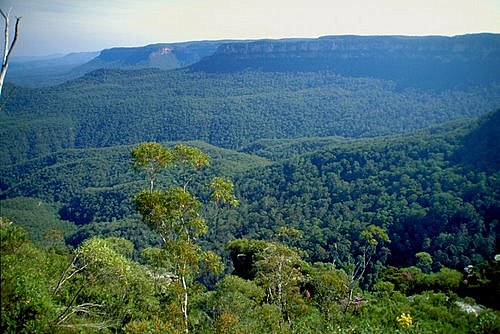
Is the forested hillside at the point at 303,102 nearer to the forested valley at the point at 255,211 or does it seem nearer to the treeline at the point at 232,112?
the treeline at the point at 232,112

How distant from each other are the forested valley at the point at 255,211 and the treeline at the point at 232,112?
93 cm

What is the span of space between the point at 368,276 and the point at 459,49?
13386cm

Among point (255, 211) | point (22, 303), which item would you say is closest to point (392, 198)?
point (255, 211)

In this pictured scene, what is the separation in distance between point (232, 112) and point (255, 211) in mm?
101681

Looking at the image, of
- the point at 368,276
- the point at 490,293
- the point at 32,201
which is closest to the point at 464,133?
the point at 368,276

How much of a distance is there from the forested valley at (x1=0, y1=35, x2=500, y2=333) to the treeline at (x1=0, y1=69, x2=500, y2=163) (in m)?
0.93

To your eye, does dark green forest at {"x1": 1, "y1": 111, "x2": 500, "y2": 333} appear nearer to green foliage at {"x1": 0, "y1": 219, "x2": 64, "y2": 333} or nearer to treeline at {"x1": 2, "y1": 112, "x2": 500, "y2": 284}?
green foliage at {"x1": 0, "y1": 219, "x2": 64, "y2": 333}

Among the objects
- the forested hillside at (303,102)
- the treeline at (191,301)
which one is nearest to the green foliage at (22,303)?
the treeline at (191,301)

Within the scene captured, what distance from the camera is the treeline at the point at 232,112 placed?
465 feet

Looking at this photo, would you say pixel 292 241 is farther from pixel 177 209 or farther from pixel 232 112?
pixel 232 112

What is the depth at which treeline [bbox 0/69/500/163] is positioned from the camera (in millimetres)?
141625

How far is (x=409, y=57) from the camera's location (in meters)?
167

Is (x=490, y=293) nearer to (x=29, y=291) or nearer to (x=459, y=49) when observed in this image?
(x=29, y=291)

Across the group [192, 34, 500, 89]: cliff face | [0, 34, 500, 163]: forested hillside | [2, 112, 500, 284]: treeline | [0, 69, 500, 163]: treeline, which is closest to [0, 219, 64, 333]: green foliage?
[2, 112, 500, 284]: treeline
